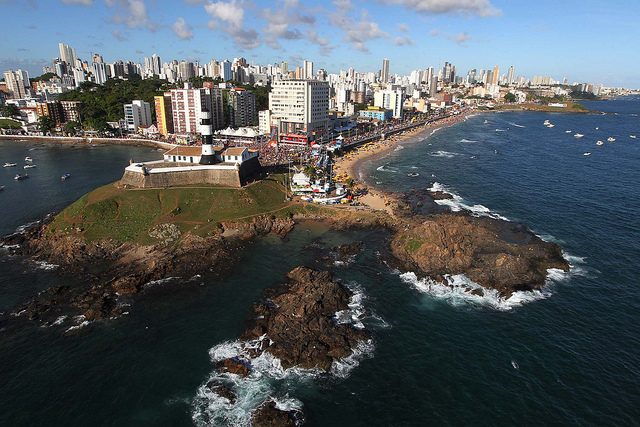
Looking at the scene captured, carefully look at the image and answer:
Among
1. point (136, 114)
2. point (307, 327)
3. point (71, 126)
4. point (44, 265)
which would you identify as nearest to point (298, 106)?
point (136, 114)

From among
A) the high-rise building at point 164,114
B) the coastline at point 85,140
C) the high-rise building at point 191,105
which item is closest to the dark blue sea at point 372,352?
the coastline at point 85,140

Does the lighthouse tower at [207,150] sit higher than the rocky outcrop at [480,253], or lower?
higher

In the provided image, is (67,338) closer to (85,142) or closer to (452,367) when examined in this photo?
(452,367)

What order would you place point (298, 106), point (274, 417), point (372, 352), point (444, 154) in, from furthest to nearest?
point (444, 154)
point (298, 106)
point (372, 352)
point (274, 417)

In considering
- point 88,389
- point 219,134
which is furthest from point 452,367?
point 219,134

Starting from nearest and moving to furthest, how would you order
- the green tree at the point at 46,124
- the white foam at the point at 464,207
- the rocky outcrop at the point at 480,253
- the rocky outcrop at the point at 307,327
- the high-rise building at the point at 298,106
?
the rocky outcrop at the point at 307,327 → the rocky outcrop at the point at 480,253 → the white foam at the point at 464,207 → the high-rise building at the point at 298,106 → the green tree at the point at 46,124

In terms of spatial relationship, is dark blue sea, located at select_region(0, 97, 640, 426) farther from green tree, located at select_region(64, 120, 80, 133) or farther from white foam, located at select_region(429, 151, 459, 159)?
green tree, located at select_region(64, 120, 80, 133)

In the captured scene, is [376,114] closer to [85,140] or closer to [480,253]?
[85,140]

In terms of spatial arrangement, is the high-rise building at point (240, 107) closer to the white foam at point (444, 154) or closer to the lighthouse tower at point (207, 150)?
the white foam at point (444, 154)
